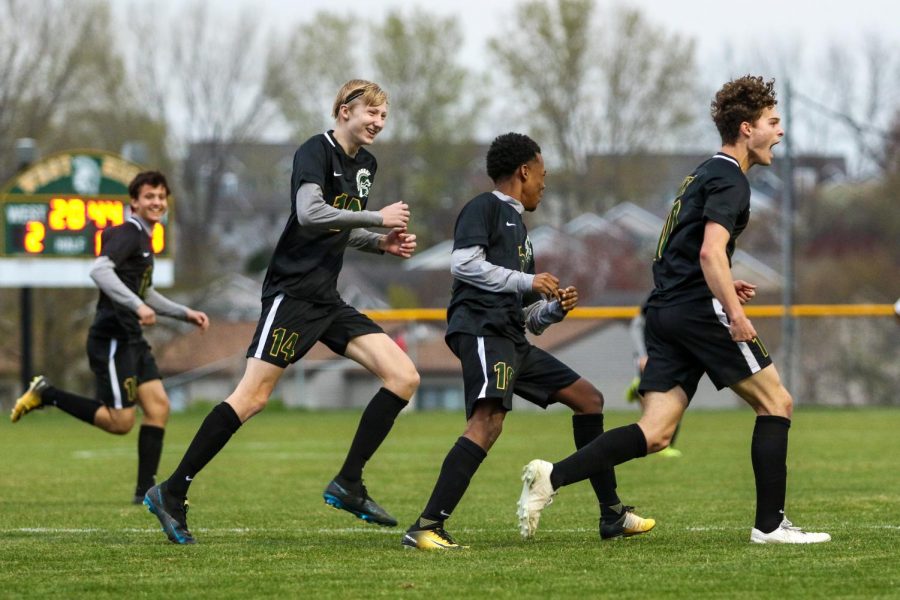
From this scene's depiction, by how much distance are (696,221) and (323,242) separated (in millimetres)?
1775

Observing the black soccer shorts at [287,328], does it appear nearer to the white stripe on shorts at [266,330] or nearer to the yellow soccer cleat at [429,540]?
the white stripe on shorts at [266,330]

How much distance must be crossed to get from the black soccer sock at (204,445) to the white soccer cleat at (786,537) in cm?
236

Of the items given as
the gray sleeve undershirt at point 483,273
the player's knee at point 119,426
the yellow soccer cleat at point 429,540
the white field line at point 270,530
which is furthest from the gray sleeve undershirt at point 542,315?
the player's knee at point 119,426

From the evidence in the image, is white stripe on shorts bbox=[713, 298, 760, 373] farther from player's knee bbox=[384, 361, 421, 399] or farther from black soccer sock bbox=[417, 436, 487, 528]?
player's knee bbox=[384, 361, 421, 399]

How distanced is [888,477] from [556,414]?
584 inches

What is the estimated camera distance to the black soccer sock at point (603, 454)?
253 inches

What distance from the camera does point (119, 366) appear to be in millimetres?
9477

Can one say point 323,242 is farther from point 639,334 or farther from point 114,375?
point 639,334

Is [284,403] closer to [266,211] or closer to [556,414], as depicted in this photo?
[556,414]

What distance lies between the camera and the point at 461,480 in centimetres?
657

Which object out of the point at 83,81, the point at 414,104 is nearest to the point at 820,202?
the point at 414,104

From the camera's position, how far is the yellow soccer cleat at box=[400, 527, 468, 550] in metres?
6.45

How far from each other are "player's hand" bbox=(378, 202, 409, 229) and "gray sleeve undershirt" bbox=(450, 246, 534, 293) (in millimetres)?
385

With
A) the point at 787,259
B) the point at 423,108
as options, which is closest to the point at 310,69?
the point at 423,108
